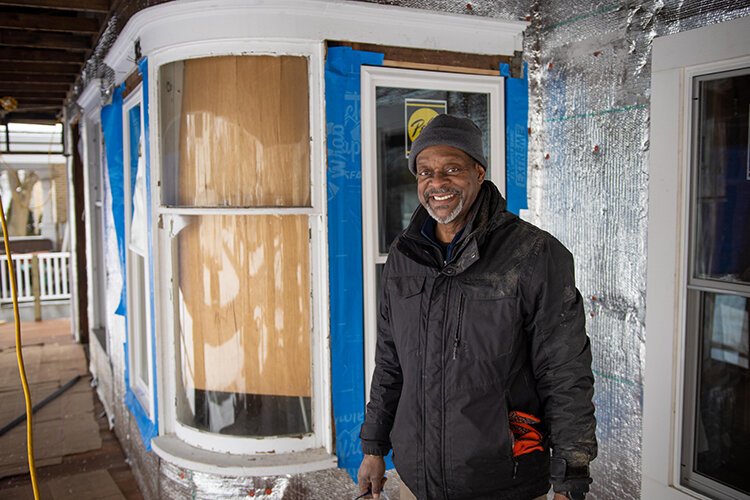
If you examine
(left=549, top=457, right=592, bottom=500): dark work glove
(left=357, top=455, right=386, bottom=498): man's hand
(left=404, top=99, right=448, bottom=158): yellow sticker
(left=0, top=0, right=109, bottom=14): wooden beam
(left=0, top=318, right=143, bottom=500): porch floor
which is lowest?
(left=0, top=318, right=143, bottom=500): porch floor

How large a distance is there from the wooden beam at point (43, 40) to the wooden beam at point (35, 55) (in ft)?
1.36

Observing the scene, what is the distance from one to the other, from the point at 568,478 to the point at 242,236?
5.51 ft

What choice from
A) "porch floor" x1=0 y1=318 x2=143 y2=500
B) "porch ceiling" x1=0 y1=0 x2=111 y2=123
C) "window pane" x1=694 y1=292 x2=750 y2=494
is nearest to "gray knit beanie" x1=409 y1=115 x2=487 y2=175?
"window pane" x1=694 y1=292 x2=750 y2=494

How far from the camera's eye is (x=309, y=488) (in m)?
2.61

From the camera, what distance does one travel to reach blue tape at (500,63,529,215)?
282cm

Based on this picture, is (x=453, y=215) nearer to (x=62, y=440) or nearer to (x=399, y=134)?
(x=399, y=134)

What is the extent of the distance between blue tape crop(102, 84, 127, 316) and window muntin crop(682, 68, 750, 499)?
121 inches

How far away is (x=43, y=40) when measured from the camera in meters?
4.14

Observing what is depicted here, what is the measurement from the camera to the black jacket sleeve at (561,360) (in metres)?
1.47

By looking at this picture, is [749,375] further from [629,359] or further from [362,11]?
[362,11]

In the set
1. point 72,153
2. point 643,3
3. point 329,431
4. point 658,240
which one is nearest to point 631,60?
point 643,3

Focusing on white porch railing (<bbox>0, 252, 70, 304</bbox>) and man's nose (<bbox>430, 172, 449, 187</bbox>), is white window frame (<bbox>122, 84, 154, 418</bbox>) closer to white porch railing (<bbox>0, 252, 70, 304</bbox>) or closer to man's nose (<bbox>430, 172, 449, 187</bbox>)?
man's nose (<bbox>430, 172, 449, 187</bbox>)

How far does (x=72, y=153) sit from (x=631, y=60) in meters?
5.72

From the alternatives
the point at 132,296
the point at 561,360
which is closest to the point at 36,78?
the point at 132,296
